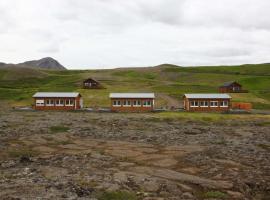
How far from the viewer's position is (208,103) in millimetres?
90938

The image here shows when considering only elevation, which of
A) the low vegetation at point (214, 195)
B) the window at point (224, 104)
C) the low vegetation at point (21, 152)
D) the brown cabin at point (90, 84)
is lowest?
the low vegetation at point (214, 195)

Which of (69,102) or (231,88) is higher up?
(231,88)

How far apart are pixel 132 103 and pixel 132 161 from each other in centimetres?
5547

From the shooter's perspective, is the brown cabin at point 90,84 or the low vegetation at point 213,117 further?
the brown cabin at point 90,84

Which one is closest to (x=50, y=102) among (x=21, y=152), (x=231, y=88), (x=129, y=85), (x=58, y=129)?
(x=58, y=129)

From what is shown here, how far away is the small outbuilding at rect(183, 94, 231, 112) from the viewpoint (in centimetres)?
8994

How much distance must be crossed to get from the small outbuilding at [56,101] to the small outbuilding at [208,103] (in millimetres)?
27081

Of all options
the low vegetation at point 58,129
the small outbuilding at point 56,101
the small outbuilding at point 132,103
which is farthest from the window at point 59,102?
the low vegetation at point 58,129

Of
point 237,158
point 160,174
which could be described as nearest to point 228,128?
point 237,158

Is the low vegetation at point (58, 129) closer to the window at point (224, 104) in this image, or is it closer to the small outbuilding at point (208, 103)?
the small outbuilding at point (208, 103)

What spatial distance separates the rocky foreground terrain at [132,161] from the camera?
26250 mm

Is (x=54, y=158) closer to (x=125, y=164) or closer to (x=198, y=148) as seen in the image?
(x=125, y=164)

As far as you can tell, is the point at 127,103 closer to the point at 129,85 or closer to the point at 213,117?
the point at 213,117

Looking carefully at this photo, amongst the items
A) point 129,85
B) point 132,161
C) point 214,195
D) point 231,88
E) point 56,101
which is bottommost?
point 214,195
